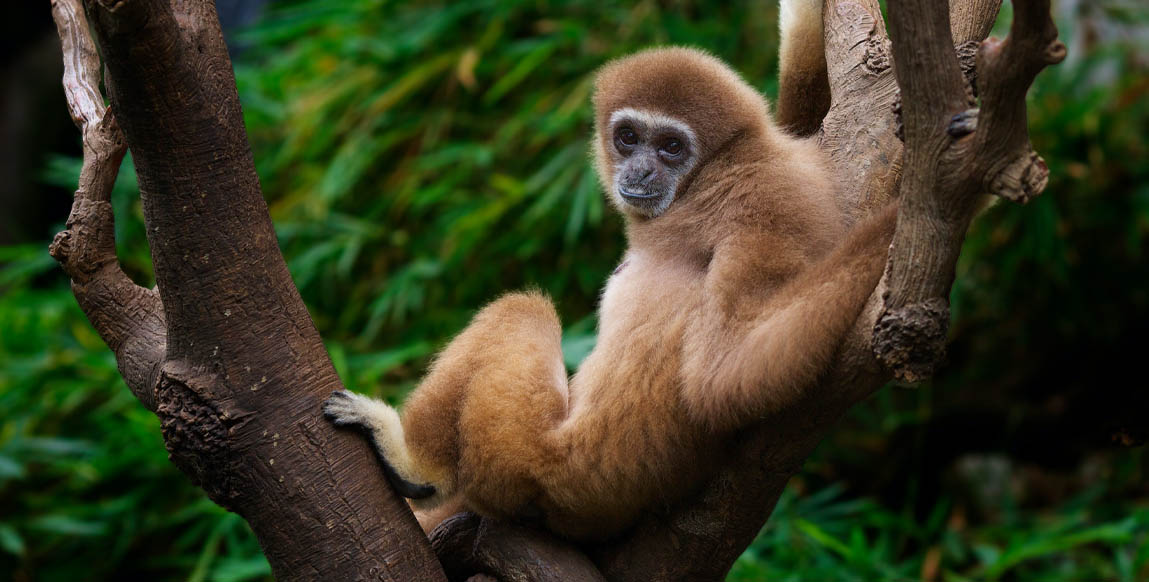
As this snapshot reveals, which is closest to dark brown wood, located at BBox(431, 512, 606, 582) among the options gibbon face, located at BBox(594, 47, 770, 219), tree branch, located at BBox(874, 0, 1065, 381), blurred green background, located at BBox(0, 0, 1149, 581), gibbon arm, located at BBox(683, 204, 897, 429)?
gibbon arm, located at BBox(683, 204, 897, 429)

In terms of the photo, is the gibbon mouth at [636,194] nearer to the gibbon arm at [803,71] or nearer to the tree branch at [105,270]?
the gibbon arm at [803,71]

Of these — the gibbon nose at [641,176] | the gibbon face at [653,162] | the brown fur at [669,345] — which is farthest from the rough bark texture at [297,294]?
the gibbon nose at [641,176]

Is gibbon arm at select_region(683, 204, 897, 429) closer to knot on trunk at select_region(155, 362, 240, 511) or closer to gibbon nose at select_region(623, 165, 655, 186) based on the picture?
gibbon nose at select_region(623, 165, 655, 186)

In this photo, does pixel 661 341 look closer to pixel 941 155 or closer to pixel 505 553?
pixel 505 553

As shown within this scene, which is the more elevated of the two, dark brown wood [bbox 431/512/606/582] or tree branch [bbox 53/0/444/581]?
tree branch [bbox 53/0/444/581]

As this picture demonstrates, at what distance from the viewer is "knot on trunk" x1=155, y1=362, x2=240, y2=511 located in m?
2.58

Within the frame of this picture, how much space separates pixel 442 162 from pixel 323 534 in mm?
4367

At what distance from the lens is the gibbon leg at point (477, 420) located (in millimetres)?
2902

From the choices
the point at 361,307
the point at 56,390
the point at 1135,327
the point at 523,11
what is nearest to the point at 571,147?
the point at 523,11

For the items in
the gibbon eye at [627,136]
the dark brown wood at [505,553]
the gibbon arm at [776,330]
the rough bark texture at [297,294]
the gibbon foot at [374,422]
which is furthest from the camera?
the gibbon eye at [627,136]

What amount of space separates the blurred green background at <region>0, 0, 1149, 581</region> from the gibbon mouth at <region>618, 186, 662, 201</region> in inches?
84.6

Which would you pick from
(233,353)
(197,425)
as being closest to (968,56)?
(233,353)

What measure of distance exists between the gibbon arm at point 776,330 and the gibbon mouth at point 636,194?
0.63 m

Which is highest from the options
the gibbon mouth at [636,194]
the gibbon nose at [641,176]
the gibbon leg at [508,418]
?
the gibbon nose at [641,176]
